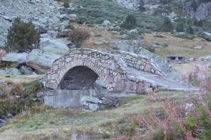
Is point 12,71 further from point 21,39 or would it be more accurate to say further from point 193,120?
point 193,120

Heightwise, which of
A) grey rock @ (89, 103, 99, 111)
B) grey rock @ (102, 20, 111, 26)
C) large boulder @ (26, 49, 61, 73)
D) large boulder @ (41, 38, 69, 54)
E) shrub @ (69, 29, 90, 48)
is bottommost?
grey rock @ (89, 103, 99, 111)

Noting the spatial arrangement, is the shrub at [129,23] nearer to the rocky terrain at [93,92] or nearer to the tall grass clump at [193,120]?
the rocky terrain at [93,92]

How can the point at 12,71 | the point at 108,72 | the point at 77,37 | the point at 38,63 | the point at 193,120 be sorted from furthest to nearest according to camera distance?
the point at 77,37 < the point at 38,63 < the point at 12,71 < the point at 108,72 < the point at 193,120

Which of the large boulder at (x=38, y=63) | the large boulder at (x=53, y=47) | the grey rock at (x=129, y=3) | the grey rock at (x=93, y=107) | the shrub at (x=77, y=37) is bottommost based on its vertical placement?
the grey rock at (x=93, y=107)

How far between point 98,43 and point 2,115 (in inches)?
730

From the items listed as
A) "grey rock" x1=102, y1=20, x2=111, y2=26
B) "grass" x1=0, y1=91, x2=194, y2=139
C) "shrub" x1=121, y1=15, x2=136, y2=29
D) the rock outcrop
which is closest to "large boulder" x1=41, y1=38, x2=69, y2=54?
the rock outcrop

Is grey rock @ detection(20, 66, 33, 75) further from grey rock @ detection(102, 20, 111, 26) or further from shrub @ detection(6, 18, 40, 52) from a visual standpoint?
grey rock @ detection(102, 20, 111, 26)

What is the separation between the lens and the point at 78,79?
416 inches

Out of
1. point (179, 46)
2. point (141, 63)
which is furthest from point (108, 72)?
point (179, 46)

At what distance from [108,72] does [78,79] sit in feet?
9.01

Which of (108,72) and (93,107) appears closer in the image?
(93,107)

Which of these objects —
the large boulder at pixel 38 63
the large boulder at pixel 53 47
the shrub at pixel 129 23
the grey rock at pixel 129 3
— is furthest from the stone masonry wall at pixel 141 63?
the grey rock at pixel 129 3

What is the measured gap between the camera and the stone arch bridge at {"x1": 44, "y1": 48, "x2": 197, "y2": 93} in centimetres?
783

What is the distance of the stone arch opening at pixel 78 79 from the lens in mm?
9792
